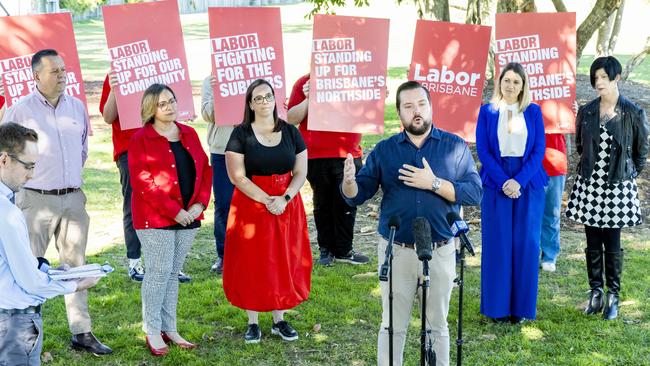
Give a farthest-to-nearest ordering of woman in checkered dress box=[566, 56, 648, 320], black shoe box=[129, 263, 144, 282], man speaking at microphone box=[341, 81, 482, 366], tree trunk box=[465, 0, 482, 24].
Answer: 1. tree trunk box=[465, 0, 482, 24]
2. black shoe box=[129, 263, 144, 282]
3. woman in checkered dress box=[566, 56, 648, 320]
4. man speaking at microphone box=[341, 81, 482, 366]

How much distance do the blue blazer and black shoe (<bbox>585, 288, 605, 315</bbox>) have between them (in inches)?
44.3

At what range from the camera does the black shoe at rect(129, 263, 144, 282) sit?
332 inches

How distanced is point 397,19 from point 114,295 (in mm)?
40966

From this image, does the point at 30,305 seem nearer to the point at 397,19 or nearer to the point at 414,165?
the point at 414,165

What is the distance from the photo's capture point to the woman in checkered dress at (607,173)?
7090 mm

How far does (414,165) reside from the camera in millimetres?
5254

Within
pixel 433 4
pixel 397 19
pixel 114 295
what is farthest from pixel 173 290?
pixel 397 19

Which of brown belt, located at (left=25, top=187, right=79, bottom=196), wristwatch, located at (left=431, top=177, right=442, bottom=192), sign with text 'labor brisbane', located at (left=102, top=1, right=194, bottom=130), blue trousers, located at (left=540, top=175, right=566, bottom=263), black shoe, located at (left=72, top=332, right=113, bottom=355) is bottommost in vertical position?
black shoe, located at (left=72, top=332, right=113, bottom=355)

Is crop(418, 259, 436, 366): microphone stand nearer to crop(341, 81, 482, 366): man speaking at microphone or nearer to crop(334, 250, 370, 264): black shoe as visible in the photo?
crop(341, 81, 482, 366): man speaking at microphone

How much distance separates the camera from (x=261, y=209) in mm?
6648

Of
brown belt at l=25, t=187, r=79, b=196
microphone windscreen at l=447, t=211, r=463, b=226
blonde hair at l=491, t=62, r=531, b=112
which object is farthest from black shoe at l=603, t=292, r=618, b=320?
brown belt at l=25, t=187, r=79, b=196

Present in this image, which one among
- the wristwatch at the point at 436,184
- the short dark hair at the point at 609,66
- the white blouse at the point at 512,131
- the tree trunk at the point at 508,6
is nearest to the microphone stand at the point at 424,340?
the wristwatch at the point at 436,184

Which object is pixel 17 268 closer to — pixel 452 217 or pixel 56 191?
pixel 56 191

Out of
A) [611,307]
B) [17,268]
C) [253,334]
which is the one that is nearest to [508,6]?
[611,307]
